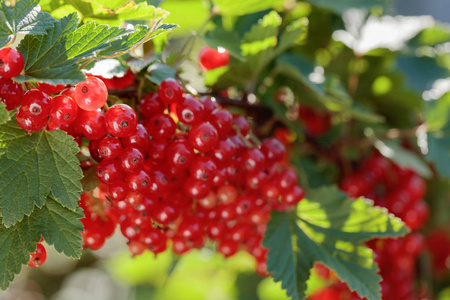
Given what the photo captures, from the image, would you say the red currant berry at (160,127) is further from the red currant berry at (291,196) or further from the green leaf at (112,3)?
the red currant berry at (291,196)

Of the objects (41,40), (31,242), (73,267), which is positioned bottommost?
(73,267)

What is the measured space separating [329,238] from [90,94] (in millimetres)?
569

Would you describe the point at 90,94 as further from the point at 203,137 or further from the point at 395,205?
the point at 395,205

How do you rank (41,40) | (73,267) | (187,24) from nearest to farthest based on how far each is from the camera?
(41,40) < (187,24) < (73,267)

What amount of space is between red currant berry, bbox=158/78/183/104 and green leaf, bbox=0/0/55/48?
19cm

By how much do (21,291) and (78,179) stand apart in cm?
217

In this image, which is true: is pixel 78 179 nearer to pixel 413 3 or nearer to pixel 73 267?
pixel 73 267

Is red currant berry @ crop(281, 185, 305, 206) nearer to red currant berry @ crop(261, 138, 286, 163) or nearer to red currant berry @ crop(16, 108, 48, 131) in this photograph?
red currant berry @ crop(261, 138, 286, 163)

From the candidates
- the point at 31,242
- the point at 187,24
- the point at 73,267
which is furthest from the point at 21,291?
the point at 31,242

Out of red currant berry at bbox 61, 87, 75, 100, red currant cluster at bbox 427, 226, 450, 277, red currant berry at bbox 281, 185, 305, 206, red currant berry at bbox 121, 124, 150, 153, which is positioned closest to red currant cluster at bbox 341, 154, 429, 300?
red currant cluster at bbox 427, 226, 450, 277

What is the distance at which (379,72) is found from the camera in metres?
1.29

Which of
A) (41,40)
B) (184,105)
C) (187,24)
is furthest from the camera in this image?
(187,24)

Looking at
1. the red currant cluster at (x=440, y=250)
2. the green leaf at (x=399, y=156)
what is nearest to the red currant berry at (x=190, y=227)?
the green leaf at (x=399, y=156)

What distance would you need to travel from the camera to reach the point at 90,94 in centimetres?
62
